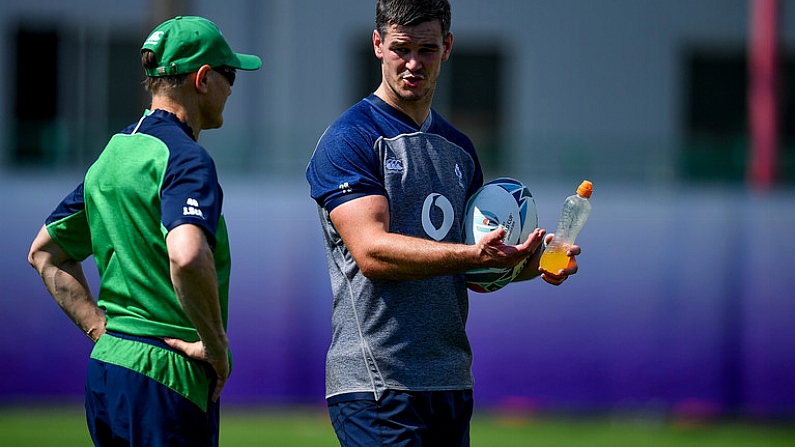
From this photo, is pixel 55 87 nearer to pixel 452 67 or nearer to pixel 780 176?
pixel 452 67

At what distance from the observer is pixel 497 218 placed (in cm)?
406

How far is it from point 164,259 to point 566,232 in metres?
1.47

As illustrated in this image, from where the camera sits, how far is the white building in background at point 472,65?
14148 mm

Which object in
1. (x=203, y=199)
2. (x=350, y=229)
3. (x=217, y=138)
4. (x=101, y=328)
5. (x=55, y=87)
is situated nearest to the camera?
(x=203, y=199)

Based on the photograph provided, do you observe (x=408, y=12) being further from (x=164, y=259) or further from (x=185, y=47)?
(x=164, y=259)

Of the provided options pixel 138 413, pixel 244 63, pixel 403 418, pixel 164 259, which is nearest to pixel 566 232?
pixel 403 418

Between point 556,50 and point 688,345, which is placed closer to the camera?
point 688,345

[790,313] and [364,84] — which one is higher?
[364,84]

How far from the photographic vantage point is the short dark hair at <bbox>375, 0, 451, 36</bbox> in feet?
13.1

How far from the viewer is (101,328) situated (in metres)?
4.03

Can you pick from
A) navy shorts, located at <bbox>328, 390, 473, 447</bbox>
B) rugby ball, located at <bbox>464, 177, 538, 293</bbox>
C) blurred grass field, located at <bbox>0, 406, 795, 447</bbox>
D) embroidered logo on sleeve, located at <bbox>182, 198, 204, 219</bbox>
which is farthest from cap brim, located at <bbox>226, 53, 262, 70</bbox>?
blurred grass field, located at <bbox>0, 406, 795, 447</bbox>

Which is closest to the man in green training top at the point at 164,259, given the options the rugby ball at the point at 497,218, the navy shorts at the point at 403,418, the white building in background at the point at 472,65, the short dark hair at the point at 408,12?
the navy shorts at the point at 403,418

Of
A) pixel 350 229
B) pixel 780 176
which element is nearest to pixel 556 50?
pixel 780 176

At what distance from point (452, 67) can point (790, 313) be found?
5.46m
